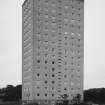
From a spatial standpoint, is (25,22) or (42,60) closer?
(42,60)

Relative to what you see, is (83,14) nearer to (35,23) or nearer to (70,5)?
(70,5)

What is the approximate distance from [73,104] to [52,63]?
633 inches

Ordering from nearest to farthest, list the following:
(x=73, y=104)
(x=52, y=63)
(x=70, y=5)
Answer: (x=73, y=104) → (x=52, y=63) → (x=70, y=5)

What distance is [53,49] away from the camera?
Answer: 78250 mm

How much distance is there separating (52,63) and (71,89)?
11778mm

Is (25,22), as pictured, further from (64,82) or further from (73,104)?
(73,104)

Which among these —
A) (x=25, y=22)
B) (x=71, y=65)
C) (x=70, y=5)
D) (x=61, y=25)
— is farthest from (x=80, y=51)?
(x=25, y=22)

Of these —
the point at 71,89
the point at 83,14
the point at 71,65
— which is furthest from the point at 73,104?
the point at 83,14

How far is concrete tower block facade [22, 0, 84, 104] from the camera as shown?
2955 inches

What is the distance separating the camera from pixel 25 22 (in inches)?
3438

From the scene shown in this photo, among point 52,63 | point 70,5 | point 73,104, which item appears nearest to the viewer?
point 73,104

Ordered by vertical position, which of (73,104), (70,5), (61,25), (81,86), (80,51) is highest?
(70,5)

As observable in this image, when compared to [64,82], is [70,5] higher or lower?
higher

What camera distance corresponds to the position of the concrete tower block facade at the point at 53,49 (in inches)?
2955
